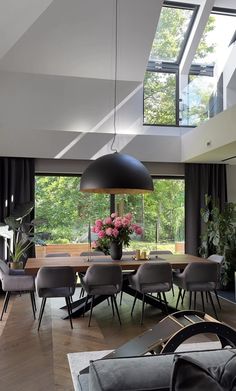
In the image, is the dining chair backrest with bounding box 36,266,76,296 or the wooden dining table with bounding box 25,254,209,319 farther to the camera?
the wooden dining table with bounding box 25,254,209,319

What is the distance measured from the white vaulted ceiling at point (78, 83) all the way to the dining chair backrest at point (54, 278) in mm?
3010

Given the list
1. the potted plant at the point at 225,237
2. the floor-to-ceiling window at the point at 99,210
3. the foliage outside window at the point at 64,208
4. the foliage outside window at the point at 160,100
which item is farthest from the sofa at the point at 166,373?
the foliage outside window at the point at 160,100

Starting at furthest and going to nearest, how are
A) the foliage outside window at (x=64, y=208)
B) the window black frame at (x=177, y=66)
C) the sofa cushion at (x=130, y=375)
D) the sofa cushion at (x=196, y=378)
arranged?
the window black frame at (x=177, y=66), the foliage outside window at (x=64, y=208), the sofa cushion at (x=130, y=375), the sofa cushion at (x=196, y=378)

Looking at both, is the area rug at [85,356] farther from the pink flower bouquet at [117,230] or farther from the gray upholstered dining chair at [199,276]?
the pink flower bouquet at [117,230]

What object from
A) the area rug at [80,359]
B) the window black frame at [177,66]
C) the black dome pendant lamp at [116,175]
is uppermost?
the window black frame at [177,66]

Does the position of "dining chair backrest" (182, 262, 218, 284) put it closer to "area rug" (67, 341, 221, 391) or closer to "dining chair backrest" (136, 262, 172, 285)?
"dining chair backrest" (136, 262, 172, 285)

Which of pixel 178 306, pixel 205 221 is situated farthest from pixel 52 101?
pixel 178 306

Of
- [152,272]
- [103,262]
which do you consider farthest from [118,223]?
[152,272]

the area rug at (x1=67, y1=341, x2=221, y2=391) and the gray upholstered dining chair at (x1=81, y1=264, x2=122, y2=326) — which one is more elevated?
the gray upholstered dining chair at (x1=81, y1=264, x2=122, y2=326)

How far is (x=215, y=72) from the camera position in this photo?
7.30 meters

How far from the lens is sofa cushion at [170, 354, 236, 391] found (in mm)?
1405

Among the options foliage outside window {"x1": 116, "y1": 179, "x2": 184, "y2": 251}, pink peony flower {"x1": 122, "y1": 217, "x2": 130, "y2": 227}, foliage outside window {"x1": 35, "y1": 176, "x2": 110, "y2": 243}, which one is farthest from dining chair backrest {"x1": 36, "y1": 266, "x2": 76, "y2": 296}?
foliage outside window {"x1": 116, "y1": 179, "x2": 184, "y2": 251}

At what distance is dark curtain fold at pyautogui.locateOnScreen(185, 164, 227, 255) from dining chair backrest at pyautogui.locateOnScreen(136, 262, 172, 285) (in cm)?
284

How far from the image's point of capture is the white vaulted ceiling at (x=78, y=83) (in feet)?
21.0
